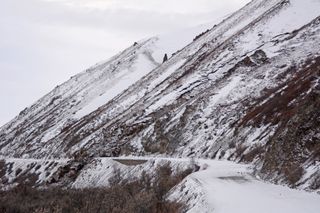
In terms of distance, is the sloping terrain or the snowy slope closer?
the snowy slope

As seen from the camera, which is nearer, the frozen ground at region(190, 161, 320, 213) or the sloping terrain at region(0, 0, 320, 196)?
the frozen ground at region(190, 161, 320, 213)

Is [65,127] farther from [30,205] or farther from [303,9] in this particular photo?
[30,205]

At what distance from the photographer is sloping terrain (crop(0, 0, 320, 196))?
18500 mm

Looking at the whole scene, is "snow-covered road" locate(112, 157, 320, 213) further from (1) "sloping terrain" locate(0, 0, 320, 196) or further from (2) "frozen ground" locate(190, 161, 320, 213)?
(1) "sloping terrain" locate(0, 0, 320, 196)

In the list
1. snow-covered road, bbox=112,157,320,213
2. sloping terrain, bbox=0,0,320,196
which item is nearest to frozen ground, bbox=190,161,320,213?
snow-covered road, bbox=112,157,320,213

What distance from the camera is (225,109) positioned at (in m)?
32.8

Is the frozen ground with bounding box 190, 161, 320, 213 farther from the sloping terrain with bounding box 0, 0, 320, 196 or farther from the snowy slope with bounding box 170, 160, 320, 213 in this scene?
the sloping terrain with bounding box 0, 0, 320, 196

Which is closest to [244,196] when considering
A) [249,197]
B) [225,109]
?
[249,197]

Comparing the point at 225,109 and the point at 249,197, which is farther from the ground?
the point at 249,197

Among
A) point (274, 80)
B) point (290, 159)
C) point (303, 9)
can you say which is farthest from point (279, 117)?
point (303, 9)

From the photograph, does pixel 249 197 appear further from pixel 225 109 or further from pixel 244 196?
pixel 225 109

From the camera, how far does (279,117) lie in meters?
23.2

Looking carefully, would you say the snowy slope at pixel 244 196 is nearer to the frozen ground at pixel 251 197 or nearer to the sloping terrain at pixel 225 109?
the frozen ground at pixel 251 197

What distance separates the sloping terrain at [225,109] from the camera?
18.5m
